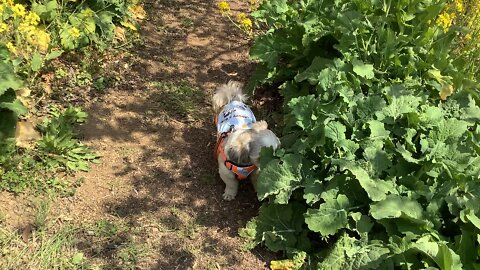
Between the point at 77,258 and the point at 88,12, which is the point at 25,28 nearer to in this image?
the point at 88,12

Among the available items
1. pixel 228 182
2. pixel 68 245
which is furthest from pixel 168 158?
pixel 68 245

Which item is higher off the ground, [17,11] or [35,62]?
[17,11]

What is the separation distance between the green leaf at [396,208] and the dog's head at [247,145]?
3.41 ft

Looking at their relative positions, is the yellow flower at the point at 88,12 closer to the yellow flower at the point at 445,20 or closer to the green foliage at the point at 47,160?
the green foliage at the point at 47,160

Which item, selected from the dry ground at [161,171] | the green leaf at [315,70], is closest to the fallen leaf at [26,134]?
the dry ground at [161,171]

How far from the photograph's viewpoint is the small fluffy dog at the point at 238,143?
13.9ft

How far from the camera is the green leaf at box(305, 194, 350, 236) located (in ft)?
12.1

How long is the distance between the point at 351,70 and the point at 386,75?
0.42m

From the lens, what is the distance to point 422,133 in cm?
405

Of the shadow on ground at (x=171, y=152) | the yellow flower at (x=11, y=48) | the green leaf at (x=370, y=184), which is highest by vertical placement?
the green leaf at (x=370, y=184)

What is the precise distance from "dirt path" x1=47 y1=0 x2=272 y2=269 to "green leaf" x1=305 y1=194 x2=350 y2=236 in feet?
1.93

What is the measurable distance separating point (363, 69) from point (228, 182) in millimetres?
1499

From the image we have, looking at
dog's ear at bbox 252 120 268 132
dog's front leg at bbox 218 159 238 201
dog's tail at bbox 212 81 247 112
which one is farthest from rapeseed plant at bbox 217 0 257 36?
dog's front leg at bbox 218 159 238 201

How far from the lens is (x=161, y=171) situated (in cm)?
478
